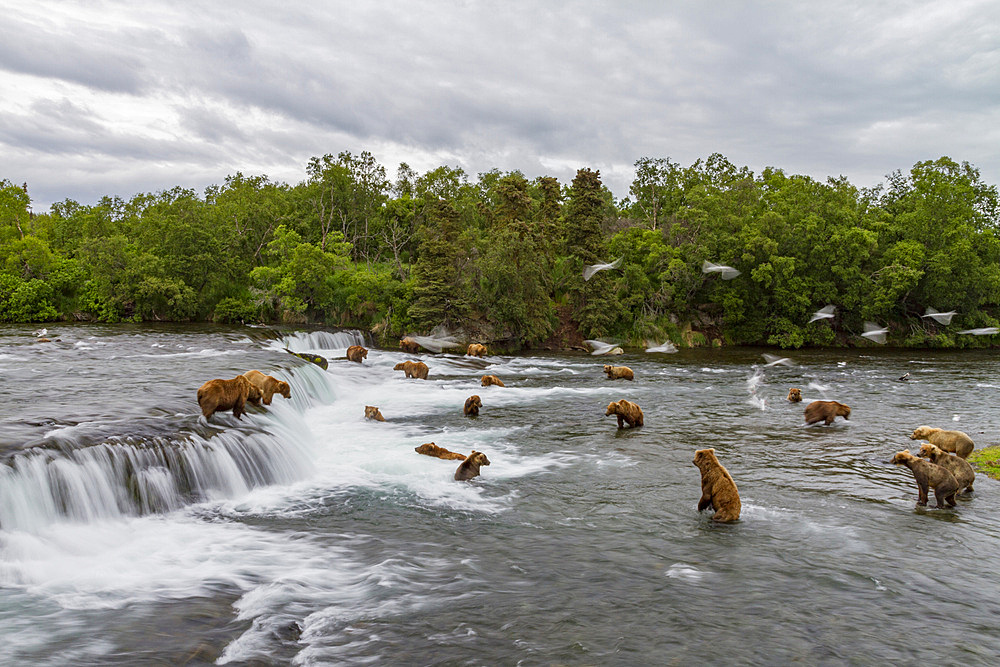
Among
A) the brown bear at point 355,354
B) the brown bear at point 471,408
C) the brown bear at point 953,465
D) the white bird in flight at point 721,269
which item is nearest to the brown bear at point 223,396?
the brown bear at point 471,408

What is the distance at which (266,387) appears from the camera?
620 inches

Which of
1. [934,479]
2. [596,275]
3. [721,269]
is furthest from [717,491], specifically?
[596,275]

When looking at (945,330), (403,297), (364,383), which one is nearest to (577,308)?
(403,297)

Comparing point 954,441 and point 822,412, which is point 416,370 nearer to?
point 822,412

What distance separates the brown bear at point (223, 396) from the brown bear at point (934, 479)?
1265cm

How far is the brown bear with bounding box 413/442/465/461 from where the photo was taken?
12.9m

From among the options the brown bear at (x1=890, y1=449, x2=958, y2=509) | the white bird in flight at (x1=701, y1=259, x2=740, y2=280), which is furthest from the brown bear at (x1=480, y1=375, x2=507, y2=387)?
the brown bear at (x1=890, y1=449, x2=958, y2=509)

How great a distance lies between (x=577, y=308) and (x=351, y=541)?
116 feet

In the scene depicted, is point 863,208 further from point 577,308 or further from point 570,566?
point 570,566

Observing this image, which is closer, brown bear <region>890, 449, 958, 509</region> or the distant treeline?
brown bear <region>890, 449, 958, 509</region>

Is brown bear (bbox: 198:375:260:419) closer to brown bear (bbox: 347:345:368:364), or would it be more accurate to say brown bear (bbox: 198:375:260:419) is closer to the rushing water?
the rushing water

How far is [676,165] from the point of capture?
203ft

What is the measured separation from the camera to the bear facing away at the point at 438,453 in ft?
42.3

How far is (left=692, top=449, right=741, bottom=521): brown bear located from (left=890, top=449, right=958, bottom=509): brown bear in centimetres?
294
